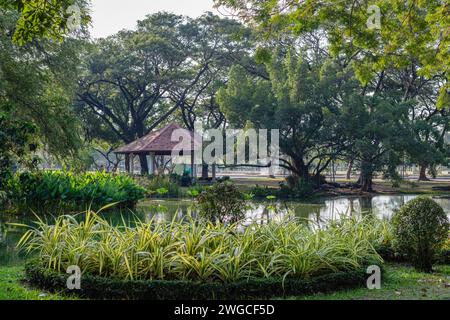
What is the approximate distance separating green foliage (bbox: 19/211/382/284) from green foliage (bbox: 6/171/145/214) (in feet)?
25.2

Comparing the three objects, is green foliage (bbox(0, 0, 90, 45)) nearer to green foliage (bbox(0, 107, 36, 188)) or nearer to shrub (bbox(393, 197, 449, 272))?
green foliage (bbox(0, 107, 36, 188))

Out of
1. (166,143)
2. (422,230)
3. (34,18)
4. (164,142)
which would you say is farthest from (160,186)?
(422,230)

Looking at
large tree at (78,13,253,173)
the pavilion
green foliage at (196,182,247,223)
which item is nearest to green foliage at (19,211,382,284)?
green foliage at (196,182,247,223)

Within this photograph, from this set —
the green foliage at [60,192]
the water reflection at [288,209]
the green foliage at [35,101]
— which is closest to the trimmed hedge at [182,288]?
the green foliage at [60,192]

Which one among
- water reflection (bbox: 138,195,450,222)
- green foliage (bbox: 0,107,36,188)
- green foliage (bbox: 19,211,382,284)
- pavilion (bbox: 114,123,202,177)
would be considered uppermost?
pavilion (bbox: 114,123,202,177)

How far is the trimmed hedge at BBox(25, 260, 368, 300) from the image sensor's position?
5594mm

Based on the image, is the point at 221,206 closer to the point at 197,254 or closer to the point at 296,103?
the point at 197,254

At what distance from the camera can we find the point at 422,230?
7184 millimetres

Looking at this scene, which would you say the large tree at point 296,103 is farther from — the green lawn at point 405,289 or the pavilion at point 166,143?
the green lawn at point 405,289

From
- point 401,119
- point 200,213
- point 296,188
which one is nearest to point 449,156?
point 401,119

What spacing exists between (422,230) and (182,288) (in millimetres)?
3366

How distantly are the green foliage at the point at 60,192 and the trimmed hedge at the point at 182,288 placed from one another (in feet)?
27.3

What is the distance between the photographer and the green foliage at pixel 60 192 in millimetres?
14859

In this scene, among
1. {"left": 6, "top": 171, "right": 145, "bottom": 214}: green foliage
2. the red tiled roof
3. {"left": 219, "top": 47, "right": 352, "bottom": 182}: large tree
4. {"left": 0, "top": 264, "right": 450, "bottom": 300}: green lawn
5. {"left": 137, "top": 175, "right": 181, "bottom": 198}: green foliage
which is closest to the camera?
{"left": 0, "top": 264, "right": 450, "bottom": 300}: green lawn
